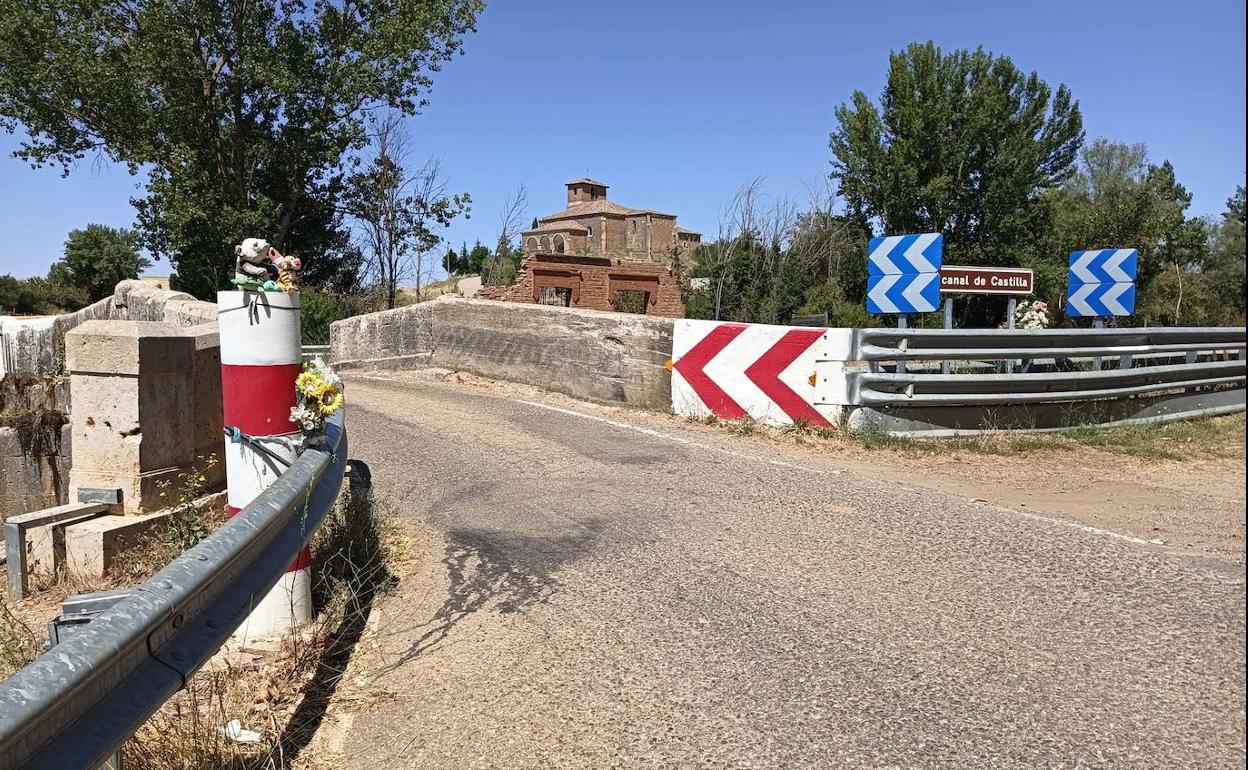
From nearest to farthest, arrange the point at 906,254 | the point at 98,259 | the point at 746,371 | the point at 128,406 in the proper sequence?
the point at 128,406 → the point at 746,371 → the point at 906,254 → the point at 98,259

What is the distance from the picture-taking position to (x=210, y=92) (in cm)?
2641

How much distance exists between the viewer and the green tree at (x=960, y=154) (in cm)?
3809

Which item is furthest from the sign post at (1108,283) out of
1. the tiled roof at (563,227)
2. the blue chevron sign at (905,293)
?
the tiled roof at (563,227)

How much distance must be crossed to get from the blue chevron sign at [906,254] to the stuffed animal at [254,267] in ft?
23.0

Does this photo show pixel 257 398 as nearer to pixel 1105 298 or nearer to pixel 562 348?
pixel 1105 298

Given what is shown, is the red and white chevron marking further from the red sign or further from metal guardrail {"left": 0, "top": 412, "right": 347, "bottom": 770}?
metal guardrail {"left": 0, "top": 412, "right": 347, "bottom": 770}

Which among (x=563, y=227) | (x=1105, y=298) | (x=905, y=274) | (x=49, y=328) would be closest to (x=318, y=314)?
(x=49, y=328)

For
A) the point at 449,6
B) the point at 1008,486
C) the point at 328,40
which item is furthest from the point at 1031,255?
the point at 1008,486

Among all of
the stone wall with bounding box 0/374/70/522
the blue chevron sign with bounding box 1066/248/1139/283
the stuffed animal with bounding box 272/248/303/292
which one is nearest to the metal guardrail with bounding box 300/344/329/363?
the stuffed animal with bounding box 272/248/303/292

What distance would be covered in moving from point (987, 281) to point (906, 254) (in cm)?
317

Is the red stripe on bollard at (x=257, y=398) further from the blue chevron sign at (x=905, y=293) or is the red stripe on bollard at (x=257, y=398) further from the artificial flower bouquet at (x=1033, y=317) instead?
the artificial flower bouquet at (x=1033, y=317)

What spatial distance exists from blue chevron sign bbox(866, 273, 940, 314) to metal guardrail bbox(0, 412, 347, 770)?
7.50m

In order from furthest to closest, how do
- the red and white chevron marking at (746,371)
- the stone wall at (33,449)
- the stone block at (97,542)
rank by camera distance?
the red and white chevron marking at (746,371) → the stone wall at (33,449) → the stone block at (97,542)

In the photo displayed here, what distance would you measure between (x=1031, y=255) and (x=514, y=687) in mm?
42061
